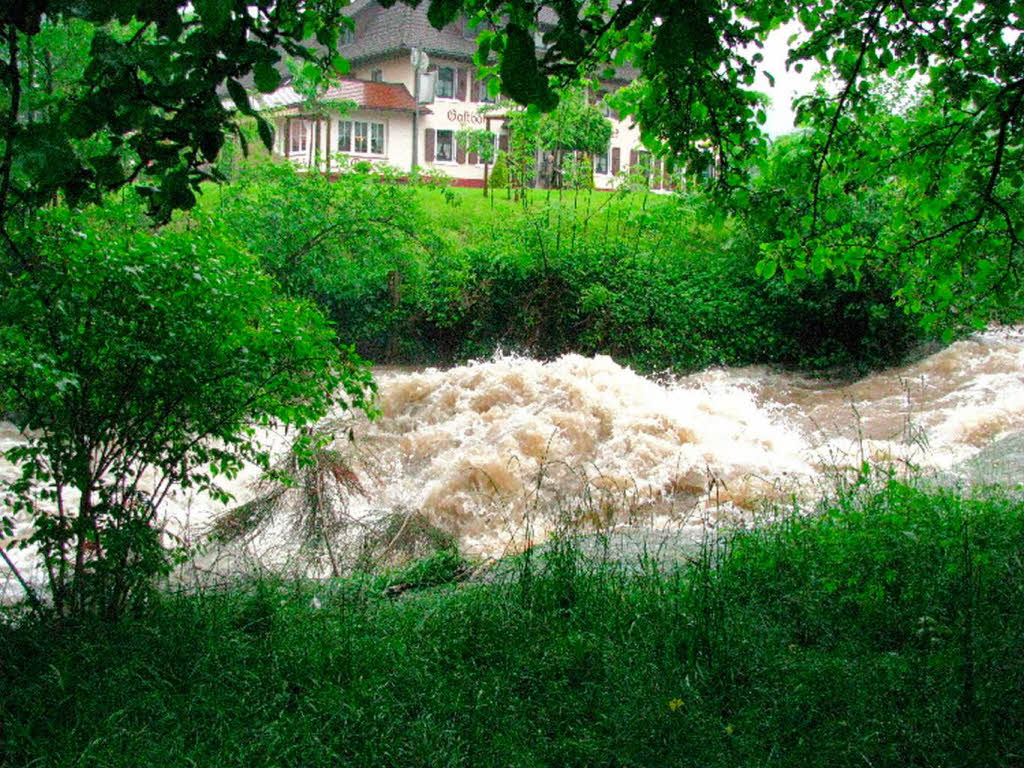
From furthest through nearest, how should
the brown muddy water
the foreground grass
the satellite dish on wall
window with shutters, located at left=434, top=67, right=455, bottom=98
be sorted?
window with shutters, located at left=434, top=67, right=455, bottom=98
the satellite dish on wall
the brown muddy water
the foreground grass

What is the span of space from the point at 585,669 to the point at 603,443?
686 centimetres

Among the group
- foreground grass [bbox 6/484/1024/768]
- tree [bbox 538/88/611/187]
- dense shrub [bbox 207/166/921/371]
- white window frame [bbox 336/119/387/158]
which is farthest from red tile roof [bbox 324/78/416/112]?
foreground grass [bbox 6/484/1024/768]

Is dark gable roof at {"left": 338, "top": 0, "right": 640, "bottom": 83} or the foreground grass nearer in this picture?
the foreground grass

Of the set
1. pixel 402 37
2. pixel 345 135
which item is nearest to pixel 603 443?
pixel 345 135

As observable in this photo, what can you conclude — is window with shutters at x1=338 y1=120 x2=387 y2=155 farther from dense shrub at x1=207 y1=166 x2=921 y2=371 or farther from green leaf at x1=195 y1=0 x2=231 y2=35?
green leaf at x1=195 y1=0 x2=231 y2=35

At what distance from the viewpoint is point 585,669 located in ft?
12.7

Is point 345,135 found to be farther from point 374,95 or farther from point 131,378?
point 131,378

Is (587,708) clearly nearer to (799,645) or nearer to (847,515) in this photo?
(799,645)

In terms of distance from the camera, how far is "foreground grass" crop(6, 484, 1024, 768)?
3.22 meters

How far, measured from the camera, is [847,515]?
5316mm

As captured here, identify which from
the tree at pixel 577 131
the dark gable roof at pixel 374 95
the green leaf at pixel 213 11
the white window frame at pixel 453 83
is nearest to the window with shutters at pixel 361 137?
the dark gable roof at pixel 374 95

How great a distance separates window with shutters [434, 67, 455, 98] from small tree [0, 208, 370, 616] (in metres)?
30.2

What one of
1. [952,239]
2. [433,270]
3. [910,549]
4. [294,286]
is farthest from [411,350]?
[910,549]

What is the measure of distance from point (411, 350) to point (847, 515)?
1133cm
